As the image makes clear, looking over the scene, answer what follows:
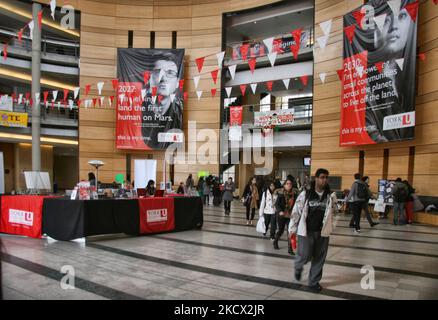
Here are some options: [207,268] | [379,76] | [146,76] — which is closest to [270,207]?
[207,268]

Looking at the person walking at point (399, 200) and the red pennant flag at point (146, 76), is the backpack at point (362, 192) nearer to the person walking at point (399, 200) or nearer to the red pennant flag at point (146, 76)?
the person walking at point (399, 200)

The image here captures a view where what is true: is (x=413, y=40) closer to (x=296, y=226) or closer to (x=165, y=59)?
(x=296, y=226)

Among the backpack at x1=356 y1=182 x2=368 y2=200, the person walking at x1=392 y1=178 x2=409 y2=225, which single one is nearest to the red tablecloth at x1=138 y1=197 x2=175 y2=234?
the backpack at x1=356 y1=182 x2=368 y2=200

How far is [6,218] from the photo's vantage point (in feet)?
24.6

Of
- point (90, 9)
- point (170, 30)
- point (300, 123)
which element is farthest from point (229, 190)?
point (90, 9)

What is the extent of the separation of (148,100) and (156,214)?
37.0ft

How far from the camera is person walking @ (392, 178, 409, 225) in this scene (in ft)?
32.1

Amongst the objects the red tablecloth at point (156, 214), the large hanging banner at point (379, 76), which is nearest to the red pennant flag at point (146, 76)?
the large hanging banner at point (379, 76)

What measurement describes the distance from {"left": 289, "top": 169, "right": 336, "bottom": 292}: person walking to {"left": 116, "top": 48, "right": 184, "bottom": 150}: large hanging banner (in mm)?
14367

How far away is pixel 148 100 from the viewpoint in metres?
17.9

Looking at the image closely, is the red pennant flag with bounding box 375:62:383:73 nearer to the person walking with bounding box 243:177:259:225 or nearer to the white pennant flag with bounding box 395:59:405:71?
the white pennant flag with bounding box 395:59:405:71
